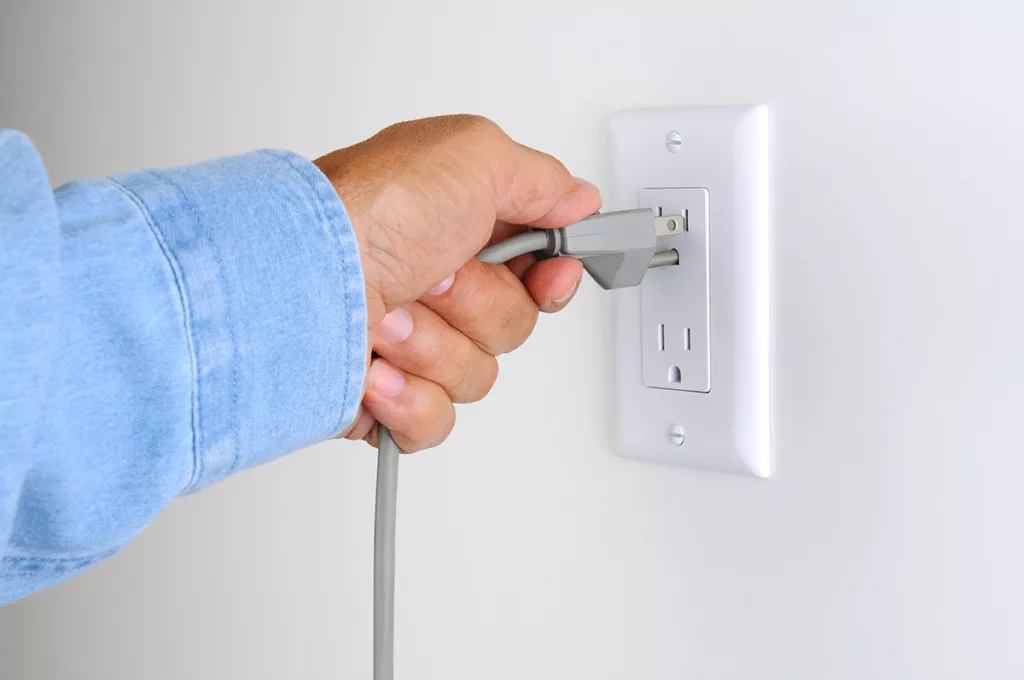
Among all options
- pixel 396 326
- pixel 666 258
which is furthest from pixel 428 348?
pixel 666 258

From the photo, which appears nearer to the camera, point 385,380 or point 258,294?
point 258,294

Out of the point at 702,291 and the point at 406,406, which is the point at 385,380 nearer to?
the point at 406,406

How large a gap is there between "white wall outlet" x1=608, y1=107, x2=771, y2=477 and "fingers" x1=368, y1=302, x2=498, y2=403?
9 centimetres

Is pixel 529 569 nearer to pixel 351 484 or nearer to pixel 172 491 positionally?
pixel 351 484

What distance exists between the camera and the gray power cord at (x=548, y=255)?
0.43 metres

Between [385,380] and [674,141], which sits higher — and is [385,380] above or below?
below

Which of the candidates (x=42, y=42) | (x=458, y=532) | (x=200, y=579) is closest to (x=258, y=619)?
(x=200, y=579)

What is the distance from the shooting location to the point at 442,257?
15.5 inches

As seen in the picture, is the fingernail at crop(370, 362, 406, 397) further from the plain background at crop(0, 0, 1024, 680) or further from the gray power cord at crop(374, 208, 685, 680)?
the plain background at crop(0, 0, 1024, 680)

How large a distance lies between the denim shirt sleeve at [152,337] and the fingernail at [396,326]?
80 millimetres

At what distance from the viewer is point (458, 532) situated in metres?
0.62

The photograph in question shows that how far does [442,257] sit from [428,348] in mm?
83

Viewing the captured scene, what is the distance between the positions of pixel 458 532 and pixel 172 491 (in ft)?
0.98

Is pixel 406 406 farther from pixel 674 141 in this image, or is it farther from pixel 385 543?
pixel 674 141
